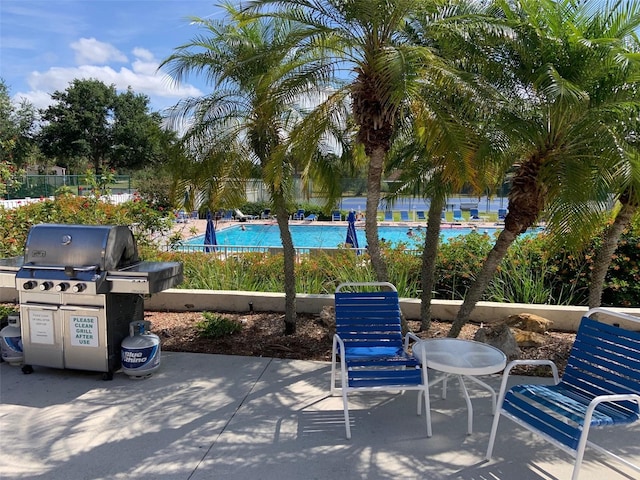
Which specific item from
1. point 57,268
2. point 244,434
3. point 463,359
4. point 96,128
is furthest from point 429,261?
point 96,128

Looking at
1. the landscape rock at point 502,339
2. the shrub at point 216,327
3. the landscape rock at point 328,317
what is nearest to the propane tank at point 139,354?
the shrub at point 216,327

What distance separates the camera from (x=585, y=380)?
3.68 m

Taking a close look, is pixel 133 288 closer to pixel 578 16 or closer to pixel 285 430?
pixel 285 430

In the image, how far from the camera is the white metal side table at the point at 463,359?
12.4 ft

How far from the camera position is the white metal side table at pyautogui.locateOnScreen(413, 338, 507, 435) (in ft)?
12.4

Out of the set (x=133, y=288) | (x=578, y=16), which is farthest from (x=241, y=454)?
(x=578, y=16)

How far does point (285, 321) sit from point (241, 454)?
2.80 m

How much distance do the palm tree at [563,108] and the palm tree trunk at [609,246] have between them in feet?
1.97

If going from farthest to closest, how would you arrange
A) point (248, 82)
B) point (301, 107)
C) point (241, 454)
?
point (301, 107) → point (248, 82) → point (241, 454)

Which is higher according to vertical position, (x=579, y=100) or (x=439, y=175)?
(x=579, y=100)

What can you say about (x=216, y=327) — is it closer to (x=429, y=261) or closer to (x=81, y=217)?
(x=429, y=261)

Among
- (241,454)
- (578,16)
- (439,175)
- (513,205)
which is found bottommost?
(241,454)

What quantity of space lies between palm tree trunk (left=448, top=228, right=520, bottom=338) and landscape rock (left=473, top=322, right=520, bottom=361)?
0.29 metres

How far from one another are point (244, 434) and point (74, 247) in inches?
100
